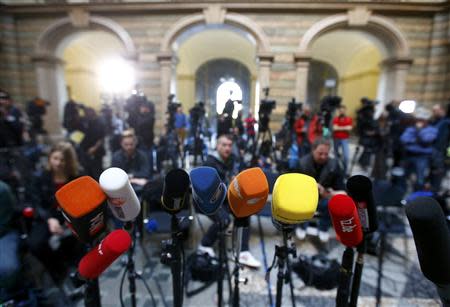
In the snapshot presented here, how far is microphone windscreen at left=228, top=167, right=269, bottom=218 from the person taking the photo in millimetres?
979

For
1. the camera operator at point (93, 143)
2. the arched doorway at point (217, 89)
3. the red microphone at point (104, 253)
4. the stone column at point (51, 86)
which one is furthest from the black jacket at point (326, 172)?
the stone column at point (51, 86)

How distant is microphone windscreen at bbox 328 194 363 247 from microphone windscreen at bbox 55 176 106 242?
0.88 metres

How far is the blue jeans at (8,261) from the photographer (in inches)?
69.9

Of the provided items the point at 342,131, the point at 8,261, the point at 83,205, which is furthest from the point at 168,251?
the point at 342,131

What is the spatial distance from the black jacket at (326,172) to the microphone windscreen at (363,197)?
59.6 inches

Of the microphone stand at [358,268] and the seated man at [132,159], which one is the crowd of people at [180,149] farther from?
the microphone stand at [358,268]

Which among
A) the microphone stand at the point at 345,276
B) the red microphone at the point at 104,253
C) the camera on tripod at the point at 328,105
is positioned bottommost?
the microphone stand at the point at 345,276

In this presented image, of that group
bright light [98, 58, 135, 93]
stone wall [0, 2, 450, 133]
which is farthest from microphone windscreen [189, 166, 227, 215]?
bright light [98, 58, 135, 93]

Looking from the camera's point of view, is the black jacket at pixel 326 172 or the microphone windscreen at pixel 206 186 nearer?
the microphone windscreen at pixel 206 186

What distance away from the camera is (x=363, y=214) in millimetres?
1082

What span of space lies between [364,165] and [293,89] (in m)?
3.22

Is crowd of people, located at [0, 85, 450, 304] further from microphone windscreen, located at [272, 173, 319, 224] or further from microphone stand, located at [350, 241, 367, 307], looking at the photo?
microphone stand, located at [350, 241, 367, 307]

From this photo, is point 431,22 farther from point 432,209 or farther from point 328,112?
point 432,209

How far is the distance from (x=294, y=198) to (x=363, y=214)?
377 mm
